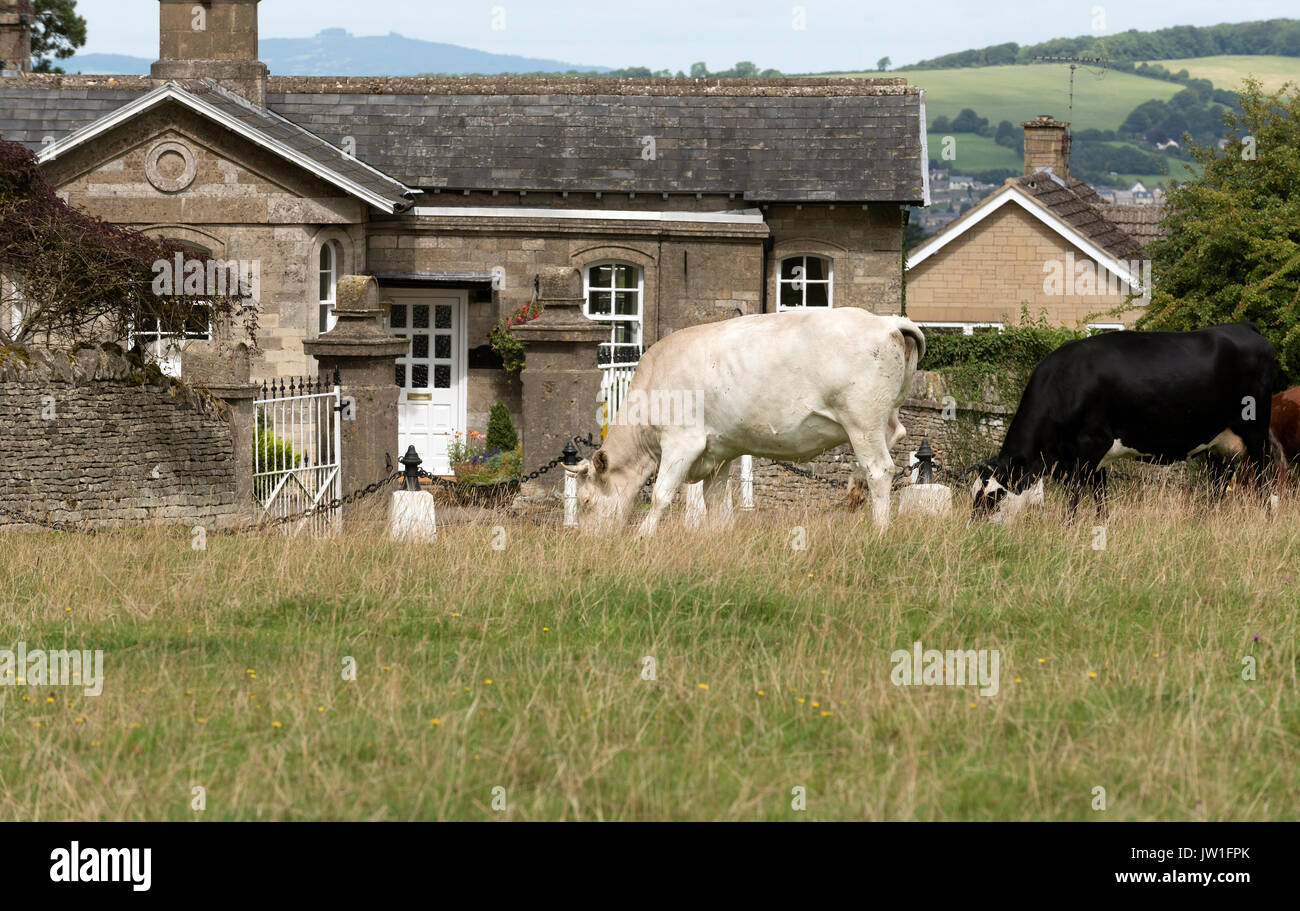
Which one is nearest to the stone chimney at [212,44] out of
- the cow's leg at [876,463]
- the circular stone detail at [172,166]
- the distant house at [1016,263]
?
the circular stone detail at [172,166]

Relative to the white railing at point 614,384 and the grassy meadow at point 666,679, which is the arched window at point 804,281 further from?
the grassy meadow at point 666,679

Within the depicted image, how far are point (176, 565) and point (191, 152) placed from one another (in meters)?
12.0

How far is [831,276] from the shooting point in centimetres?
2209

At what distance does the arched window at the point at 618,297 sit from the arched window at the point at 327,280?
3.75 meters

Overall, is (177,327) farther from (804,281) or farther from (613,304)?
(804,281)

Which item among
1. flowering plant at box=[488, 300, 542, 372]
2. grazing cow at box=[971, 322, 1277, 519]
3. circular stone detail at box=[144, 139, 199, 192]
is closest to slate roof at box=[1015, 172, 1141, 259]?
flowering plant at box=[488, 300, 542, 372]

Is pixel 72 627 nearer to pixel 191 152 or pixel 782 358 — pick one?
pixel 782 358

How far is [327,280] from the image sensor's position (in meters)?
20.9

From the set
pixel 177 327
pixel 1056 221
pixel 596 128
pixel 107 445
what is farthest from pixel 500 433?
pixel 1056 221

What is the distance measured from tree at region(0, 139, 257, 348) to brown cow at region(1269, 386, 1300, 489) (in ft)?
39.0

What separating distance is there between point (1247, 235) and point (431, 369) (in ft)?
38.3

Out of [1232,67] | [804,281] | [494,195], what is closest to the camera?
[494,195]

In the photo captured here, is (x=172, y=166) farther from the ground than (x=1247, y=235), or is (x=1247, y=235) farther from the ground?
(x=172, y=166)

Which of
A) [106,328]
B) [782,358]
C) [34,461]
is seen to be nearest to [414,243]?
[106,328]
